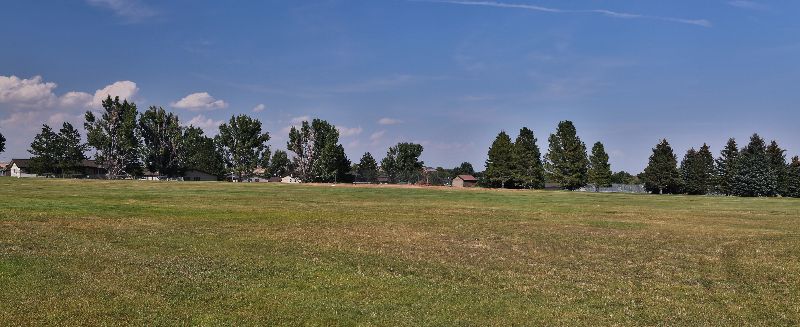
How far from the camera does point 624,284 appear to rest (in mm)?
13547

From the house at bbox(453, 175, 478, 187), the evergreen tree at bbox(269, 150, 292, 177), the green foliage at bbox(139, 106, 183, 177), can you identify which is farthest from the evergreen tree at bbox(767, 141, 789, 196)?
the green foliage at bbox(139, 106, 183, 177)

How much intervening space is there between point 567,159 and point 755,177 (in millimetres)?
32839

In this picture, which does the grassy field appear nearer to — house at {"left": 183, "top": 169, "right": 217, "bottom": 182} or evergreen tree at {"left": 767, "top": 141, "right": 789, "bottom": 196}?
evergreen tree at {"left": 767, "top": 141, "right": 789, "bottom": 196}

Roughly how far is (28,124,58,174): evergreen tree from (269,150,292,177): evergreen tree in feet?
168

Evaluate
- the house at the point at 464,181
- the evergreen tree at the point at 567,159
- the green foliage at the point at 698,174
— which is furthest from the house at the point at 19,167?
the green foliage at the point at 698,174

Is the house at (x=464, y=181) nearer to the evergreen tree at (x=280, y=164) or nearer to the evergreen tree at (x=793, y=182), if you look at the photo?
the evergreen tree at (x=280, y=164)

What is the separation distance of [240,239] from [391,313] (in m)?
11.2

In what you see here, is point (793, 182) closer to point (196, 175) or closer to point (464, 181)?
point (464, 181)

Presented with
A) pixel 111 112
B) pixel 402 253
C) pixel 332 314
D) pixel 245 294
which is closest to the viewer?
pixel 332 314

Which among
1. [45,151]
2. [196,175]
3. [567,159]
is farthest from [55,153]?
[567,159]

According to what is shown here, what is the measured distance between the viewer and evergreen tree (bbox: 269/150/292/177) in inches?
6175

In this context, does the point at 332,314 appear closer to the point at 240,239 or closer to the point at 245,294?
the point at 245,294

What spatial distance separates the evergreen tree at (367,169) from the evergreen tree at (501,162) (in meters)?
43.3

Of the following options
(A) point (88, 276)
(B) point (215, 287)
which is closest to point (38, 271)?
(A) point (88, 276)
